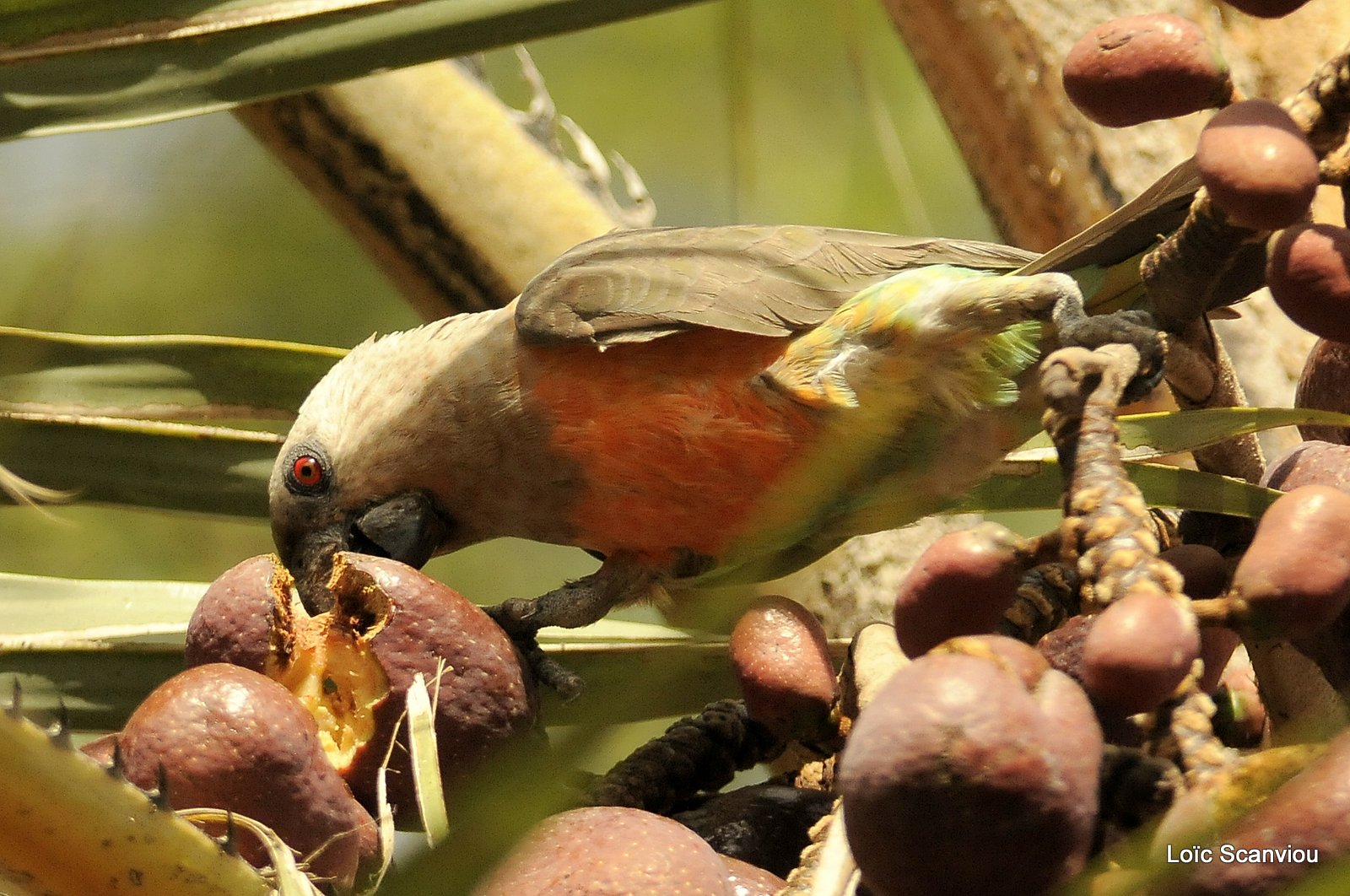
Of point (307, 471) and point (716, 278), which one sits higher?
point (716, 278)

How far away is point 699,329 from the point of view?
81.6 inches

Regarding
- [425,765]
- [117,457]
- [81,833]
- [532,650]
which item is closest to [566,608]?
[532,650]

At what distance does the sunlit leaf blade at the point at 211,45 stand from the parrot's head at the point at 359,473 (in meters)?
0.56

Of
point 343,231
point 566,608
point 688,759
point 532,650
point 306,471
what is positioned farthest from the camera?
point 343,231

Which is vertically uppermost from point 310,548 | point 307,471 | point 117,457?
point 117,457

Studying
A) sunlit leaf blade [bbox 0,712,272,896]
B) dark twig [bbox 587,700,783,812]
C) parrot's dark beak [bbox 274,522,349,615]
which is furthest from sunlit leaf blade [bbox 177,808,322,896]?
parrot's dark beak [bbox 274,522,349,615]

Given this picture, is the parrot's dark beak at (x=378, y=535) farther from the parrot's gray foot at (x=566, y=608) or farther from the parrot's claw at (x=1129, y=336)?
the parrot's claw at (x=1129, y=336)

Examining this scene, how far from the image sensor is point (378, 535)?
7.34 feet

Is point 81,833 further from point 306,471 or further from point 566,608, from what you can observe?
point 306,471

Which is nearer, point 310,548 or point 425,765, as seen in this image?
point 425,765

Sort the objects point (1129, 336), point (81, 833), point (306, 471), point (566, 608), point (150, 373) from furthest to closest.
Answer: point (306, 471) < point (150, 373) < point (566, 608) < point (1129, 336) < point (81, 833)

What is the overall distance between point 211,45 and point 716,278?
→ 80 centimetres

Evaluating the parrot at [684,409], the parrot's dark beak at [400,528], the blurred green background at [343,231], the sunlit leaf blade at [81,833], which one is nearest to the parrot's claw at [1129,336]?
the parrot at [684,409]
